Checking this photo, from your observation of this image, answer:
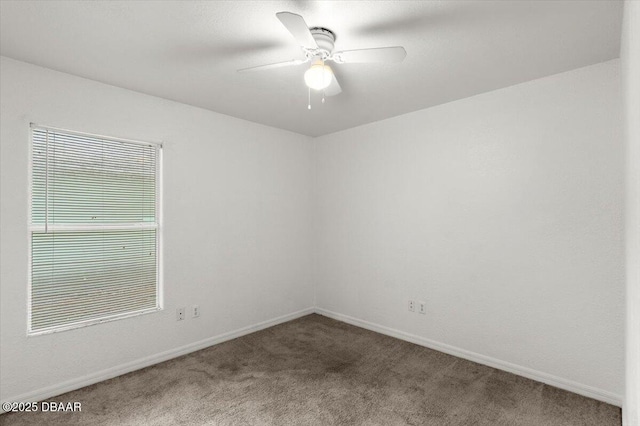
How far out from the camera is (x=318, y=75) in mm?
1935

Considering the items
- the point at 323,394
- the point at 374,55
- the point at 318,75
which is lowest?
the point at 323,394

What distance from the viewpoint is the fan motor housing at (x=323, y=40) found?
1.94 meters

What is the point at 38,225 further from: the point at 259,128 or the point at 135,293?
the point at 259,128

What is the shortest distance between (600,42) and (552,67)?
1.17 feet

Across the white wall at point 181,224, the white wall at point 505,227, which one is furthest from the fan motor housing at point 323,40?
the white wall at point 181,224

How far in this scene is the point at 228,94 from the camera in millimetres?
3000

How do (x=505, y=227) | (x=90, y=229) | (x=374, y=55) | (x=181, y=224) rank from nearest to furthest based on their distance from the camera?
(x=374, y=55) → (x=90, y=229) → (x=505, y=227) → (x=181, y=224)

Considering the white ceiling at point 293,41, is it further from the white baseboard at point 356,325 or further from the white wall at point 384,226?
Result: the white baseboard at point 356,325

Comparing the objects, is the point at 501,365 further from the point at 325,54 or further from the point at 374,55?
the point at 325,54

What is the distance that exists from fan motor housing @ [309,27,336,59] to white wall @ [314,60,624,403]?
5.46 feet

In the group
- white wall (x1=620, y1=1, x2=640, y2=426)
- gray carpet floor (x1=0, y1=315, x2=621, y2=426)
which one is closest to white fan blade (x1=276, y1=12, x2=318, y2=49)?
white wall (x1=620, y1=1, x2=640, y2=426)

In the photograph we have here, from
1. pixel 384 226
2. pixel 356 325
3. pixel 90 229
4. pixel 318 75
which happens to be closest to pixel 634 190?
pixel 318 75

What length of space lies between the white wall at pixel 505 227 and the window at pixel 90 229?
2.25 metres

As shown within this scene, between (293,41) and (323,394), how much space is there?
2.50m
